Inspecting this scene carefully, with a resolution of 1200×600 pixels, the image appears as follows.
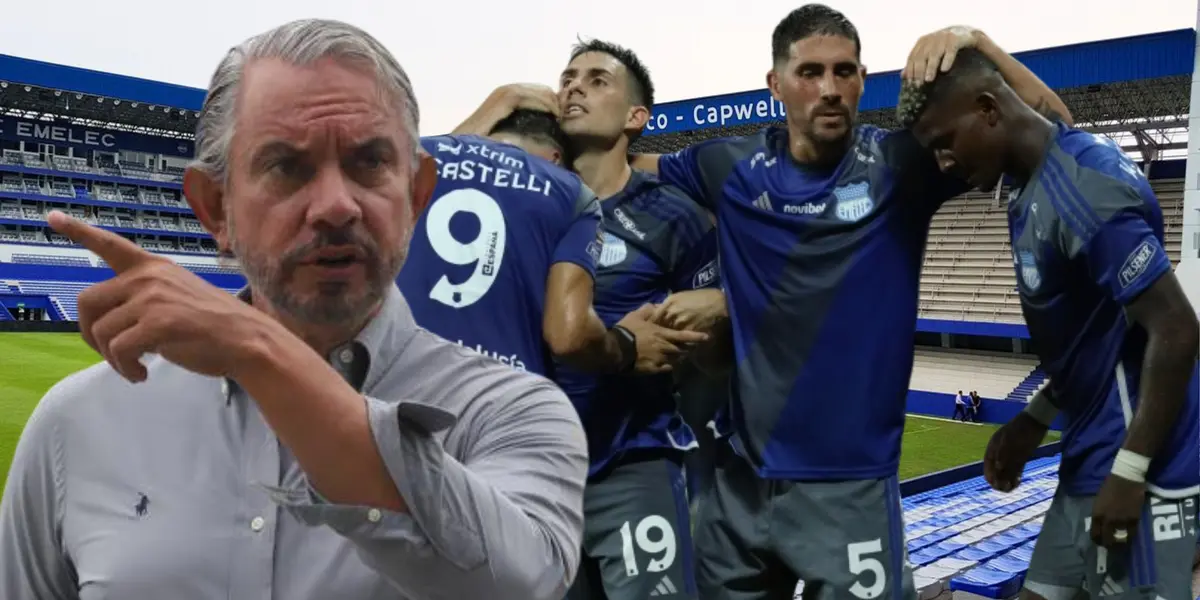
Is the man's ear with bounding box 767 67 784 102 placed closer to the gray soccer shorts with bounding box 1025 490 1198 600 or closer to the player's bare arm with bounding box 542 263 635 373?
the player's bare arm with bounding box 542 263 635 373

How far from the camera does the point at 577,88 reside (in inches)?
101

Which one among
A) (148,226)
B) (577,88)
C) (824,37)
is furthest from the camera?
(148,226)

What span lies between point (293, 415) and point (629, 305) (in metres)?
2.07

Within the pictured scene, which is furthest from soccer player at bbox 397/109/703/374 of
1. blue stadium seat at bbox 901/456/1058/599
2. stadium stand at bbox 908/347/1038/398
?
stadium stand at bbox 908/347/1038/398

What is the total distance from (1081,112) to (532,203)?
25.8m

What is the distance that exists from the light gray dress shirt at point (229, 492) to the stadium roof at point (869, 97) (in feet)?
41.8

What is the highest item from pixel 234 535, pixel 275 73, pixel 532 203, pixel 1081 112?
pixel 1081 112

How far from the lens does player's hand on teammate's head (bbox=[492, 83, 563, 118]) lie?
254 centimetres

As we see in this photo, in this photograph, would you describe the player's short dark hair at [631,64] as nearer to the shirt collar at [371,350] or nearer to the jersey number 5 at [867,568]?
the jersey number 5 at [867,568]

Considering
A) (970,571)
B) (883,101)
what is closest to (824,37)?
(970,571)

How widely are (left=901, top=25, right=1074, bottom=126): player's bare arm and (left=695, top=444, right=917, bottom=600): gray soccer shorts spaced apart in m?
1.10

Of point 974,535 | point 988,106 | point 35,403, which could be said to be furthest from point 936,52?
point 35,403

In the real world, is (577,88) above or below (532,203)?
above

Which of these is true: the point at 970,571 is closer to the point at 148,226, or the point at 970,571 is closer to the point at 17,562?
the point at 17,562
